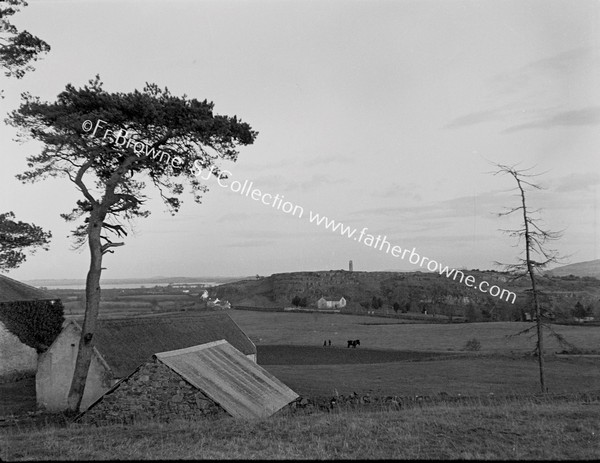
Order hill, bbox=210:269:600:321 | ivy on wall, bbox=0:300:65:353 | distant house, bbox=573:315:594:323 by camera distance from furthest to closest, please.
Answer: hill, bbox=210:269:600:321 → distant house, bbox=573:315:594:323 → ivy on wall, bbox=0:300:65:353

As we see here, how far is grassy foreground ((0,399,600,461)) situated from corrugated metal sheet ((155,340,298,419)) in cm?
218

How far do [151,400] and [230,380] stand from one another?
9.49ft

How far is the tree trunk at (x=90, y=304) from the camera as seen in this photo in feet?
73.9

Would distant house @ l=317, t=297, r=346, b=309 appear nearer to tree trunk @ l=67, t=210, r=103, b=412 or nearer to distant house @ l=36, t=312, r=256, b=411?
distant house @ l=36, t=312, r=256, b=411

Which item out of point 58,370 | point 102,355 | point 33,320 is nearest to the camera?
point 102,355

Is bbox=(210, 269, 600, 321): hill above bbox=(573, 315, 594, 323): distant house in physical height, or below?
above

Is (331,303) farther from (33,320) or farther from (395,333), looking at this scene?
(33,320)

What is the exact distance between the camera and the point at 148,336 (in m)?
32.8

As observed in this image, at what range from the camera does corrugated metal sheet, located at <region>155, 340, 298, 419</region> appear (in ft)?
54.4

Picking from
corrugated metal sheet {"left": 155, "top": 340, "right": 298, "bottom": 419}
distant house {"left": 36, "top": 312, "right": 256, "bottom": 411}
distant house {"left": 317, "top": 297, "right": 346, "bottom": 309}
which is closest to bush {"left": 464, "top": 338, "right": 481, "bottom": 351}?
distant house {"left": 36, "top": 312, "right": 256, "bottom": 411}

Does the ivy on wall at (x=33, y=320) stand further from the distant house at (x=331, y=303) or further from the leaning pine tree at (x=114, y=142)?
the distant house at (x=331, y=303)

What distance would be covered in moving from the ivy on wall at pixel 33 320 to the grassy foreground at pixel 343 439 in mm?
27450

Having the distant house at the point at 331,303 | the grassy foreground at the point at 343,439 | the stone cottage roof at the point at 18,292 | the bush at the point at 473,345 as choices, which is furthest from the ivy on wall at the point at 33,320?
the distant house at the point at 331,303

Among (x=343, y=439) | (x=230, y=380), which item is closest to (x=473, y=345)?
(x=230, y=380)
